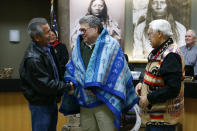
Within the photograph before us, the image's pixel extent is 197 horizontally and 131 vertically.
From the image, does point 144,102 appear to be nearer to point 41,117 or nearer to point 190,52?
point 41,117

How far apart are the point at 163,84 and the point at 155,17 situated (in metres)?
3.78

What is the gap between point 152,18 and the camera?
5562 mm

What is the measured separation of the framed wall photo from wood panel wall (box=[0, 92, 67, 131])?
2.89 m

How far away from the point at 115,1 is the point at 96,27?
356 cm

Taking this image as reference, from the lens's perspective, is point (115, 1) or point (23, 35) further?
point (23, 35)

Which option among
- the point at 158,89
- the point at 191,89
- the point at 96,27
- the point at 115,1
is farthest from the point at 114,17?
the point at 158,89

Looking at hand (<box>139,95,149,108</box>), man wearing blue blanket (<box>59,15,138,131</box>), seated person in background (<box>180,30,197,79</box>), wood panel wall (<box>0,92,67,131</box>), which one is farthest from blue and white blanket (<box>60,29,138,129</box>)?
seated person in background (<box>180,30,197,79</box>)

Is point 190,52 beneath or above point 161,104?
above

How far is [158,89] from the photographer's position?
1965mm

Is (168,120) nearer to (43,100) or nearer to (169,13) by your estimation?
(43,100)

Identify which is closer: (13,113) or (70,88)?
(70,88)

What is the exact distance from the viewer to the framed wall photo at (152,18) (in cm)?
545

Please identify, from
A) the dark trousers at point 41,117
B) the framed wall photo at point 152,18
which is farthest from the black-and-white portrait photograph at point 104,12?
the dark trousers at point 41,117

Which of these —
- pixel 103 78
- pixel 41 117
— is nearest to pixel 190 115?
pixel 103 78
